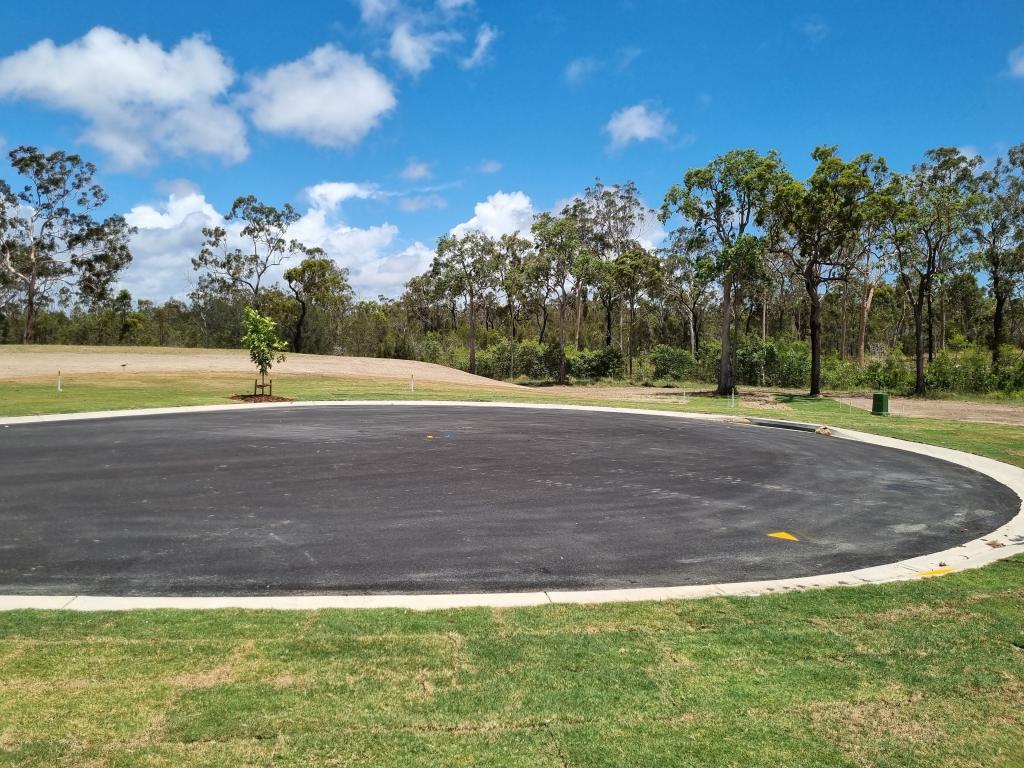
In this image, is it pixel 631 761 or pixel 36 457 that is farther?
pixel 36 457

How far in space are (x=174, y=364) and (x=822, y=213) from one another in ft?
124

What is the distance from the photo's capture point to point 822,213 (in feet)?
102

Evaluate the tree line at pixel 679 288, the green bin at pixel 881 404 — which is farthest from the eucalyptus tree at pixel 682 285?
the green bin at pixel 881 404

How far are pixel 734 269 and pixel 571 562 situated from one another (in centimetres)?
3059

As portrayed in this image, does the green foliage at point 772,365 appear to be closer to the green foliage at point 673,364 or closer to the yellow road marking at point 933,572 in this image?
the green foliage at point 673,364

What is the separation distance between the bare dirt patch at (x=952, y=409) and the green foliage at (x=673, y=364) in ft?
51.2

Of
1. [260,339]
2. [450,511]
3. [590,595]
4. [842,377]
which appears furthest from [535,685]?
[842,377]

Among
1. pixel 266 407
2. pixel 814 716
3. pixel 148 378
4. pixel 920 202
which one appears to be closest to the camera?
pixel 814 716

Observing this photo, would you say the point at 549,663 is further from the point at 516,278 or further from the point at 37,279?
the point at 37,279

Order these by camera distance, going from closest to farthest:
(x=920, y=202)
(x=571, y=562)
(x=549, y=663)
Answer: (x=549, y=663)
(x=571, y=562)
(x=920, y=202)

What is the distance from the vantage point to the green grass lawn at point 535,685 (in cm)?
324

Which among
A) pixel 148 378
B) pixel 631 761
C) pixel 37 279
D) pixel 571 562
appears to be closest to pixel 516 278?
pixel 148 378

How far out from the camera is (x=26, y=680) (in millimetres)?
3871

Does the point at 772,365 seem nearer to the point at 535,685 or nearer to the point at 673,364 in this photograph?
A: the point at 673,364
